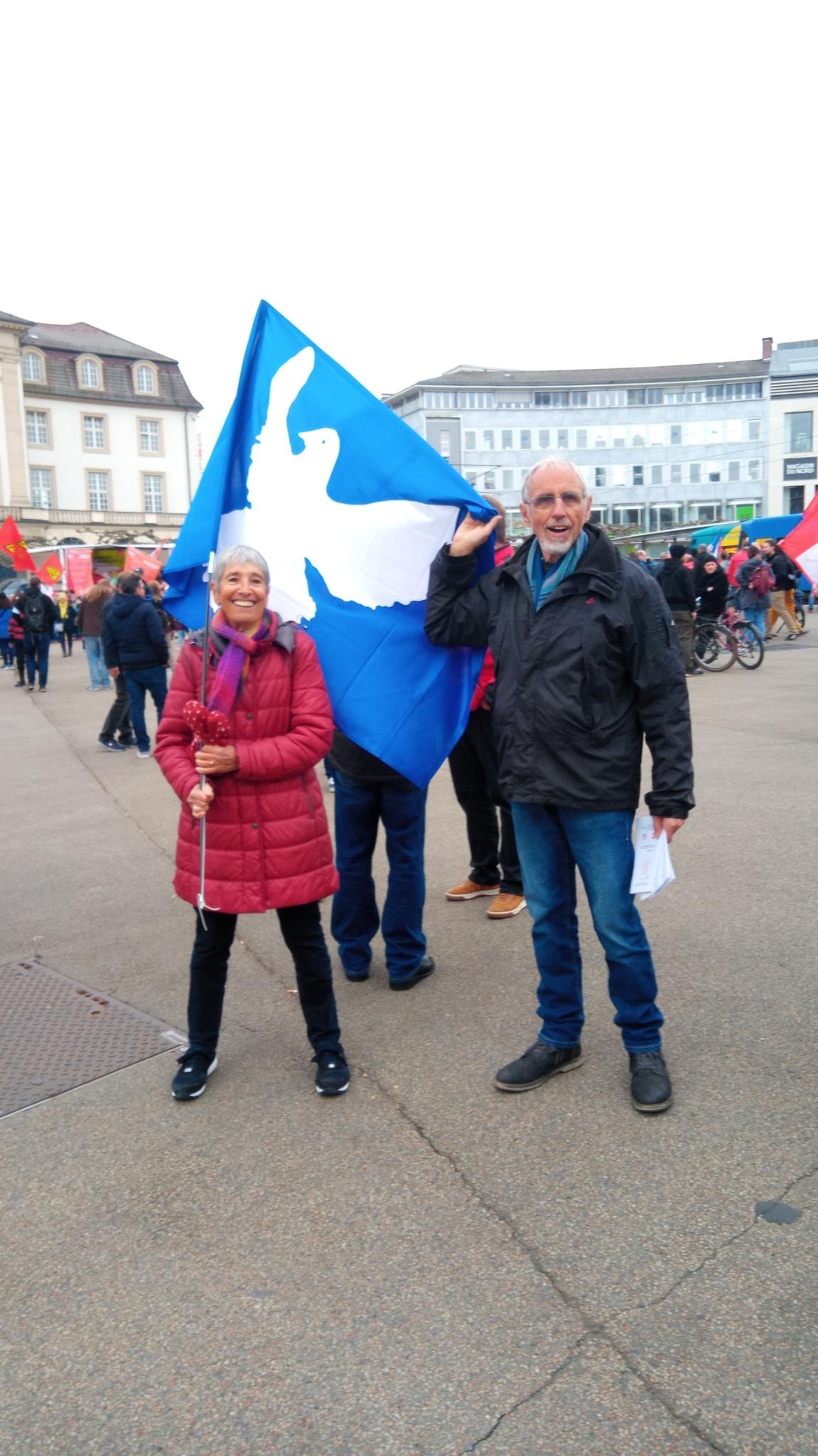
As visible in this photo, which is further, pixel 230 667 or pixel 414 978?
pixel 414 978

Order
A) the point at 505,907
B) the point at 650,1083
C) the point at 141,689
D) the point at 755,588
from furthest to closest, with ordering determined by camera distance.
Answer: the point at 755,588, the point at 141,689, the point at 505,907, the point at 650,1083

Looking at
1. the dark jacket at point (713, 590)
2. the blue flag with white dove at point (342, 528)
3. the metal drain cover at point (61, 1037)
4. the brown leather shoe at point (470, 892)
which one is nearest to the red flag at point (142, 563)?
the dark jacket at point (713, 590)

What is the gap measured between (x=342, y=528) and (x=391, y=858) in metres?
1.42

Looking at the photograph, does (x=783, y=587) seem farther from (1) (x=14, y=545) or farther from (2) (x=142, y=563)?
(2) (x=142, y=563)

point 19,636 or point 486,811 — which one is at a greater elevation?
point 19,636

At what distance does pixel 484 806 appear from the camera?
18.7ft

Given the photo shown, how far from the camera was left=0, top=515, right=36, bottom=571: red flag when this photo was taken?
22042 millimetres

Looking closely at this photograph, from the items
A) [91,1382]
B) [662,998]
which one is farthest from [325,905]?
[91,1382]

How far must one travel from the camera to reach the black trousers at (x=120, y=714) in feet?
38.5

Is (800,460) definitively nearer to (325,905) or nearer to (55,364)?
(55,364)

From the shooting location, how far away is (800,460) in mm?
85688

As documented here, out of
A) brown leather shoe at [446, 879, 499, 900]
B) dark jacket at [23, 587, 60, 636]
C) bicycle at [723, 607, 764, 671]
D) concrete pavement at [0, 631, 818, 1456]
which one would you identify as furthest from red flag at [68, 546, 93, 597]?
concrete pavement at [0, 631, 818, 1456]

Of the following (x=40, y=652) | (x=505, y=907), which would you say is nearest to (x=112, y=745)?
→ (x=505, y=907)

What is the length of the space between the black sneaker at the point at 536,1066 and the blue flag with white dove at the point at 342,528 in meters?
1.13
